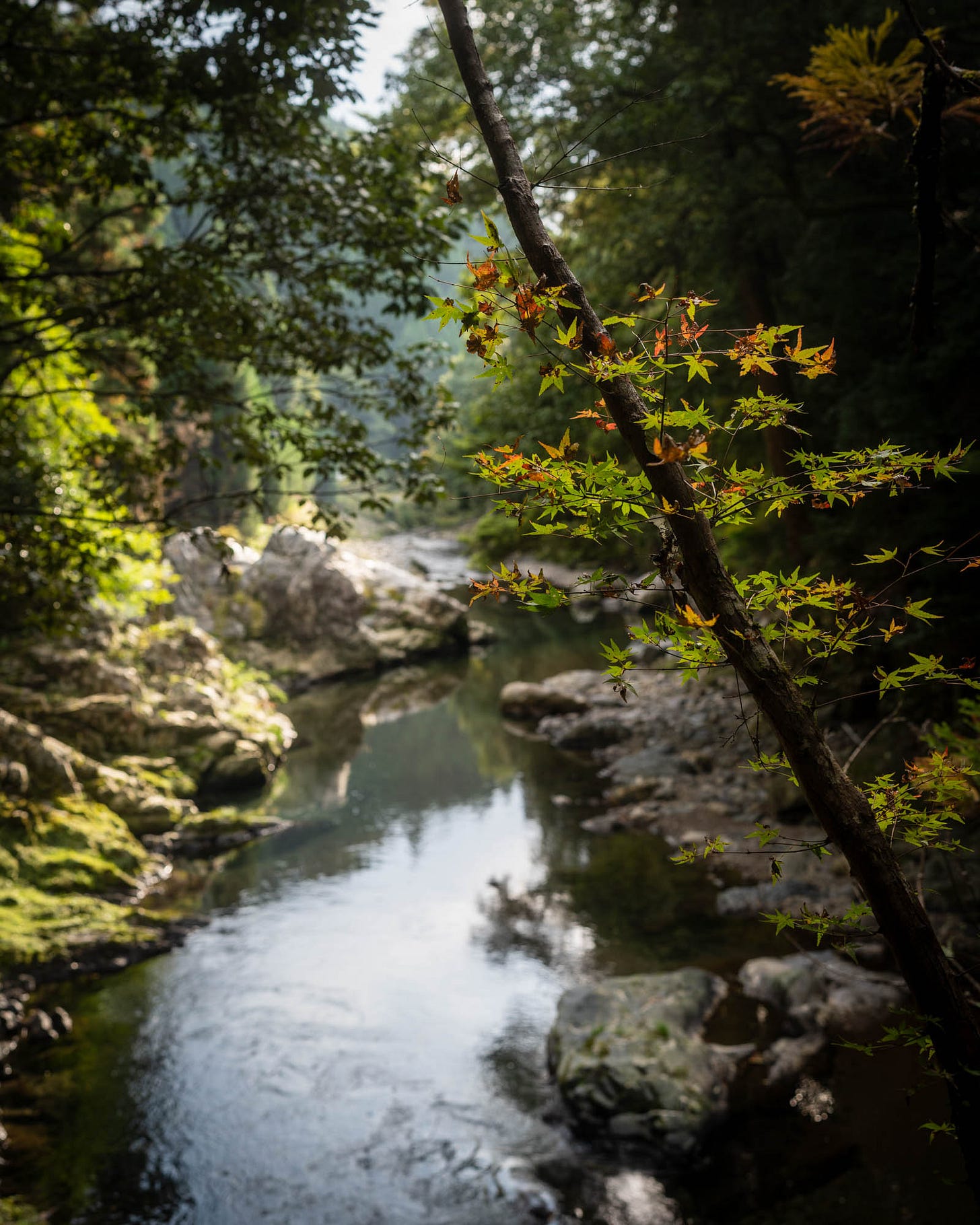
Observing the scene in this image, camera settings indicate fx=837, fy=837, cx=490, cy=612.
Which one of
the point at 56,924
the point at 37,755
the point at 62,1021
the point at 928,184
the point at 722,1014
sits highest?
the point at 928,184

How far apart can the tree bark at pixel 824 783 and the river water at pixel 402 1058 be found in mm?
3675

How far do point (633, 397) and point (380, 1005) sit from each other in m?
6.68

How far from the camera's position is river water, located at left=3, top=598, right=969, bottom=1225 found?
15.7ft

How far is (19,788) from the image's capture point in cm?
845

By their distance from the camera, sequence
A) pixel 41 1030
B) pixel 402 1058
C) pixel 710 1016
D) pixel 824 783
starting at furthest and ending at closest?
pixel 41 1030, pixel 402 1058, pixel 710 1016, pixel 824 783

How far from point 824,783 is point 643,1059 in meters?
4.53

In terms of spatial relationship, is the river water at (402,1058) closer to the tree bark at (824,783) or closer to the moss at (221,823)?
the moss at (221,823)

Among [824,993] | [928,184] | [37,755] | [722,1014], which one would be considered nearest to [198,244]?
[928,184]

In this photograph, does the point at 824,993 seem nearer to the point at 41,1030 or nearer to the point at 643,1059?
the point at 643,1059

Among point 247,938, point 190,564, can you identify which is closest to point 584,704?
point 247,938

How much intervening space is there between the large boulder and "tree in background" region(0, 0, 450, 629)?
12.8ft

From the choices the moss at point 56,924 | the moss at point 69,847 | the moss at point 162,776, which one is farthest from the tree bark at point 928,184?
the moss at point 162,776

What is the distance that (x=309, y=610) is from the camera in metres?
20.5

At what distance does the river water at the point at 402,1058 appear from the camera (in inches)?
188
